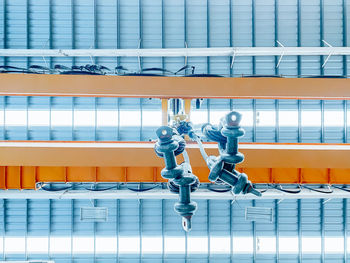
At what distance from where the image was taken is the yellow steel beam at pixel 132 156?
2.94 metres

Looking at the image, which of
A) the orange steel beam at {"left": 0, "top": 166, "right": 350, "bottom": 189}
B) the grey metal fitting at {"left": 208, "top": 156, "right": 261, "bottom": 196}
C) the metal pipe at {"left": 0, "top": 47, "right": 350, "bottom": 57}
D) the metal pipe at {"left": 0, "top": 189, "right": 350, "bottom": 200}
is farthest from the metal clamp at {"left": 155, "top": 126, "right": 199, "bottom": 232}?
the metal pipe at {"left": 0, "top": 189, "right": 350, "bottom": 200}

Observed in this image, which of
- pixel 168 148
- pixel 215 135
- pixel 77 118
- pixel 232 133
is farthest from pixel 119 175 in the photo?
pixel 77 118

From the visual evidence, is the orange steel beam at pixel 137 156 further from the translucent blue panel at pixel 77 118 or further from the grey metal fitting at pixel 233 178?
the translucent blue panel at pixel 77 118

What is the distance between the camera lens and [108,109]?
9.59m

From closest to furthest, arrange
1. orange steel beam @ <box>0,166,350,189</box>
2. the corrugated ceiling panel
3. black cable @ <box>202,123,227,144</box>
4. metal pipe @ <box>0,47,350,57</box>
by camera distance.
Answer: black cable @ <box>202,123,227,144</box>, orange steel beam @ <box>0,166,350,189</box>, metal pipe @ <box>0,47,350,57</box>, the corrugated ceiling panel

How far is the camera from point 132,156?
9.99ft

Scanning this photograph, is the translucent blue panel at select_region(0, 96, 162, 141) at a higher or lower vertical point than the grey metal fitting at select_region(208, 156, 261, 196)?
higher

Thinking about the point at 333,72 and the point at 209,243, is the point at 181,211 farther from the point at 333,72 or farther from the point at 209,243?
the point at 333,72

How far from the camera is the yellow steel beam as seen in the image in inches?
116

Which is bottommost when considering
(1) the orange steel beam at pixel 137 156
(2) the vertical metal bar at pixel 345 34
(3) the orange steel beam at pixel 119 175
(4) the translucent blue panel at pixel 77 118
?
(3) the orange steel beam at pixel 119 175

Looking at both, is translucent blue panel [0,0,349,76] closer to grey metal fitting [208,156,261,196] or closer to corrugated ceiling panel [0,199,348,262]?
corrugated ceiling panel [0,199,348,262]

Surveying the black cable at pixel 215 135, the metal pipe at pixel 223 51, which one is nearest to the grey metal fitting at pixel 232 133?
the black cable at pixel 215 135

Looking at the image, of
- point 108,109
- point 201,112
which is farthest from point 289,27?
point 108,109

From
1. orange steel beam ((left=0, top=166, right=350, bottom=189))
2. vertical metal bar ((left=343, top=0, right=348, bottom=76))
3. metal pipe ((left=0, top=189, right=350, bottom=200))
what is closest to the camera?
orange steel beam ((left=0, top=166, right=350, bottom=189))
